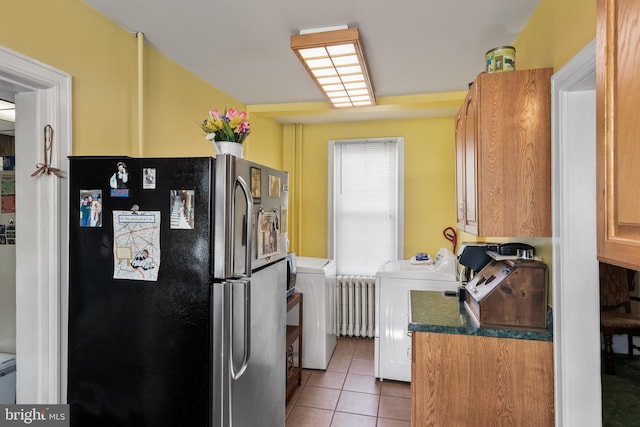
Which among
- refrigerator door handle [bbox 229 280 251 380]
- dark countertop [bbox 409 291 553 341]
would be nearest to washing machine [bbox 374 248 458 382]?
dark countertop [bbox 409 291 553 341]

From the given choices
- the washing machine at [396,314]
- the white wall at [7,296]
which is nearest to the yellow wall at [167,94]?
the washing machine at [396,314]

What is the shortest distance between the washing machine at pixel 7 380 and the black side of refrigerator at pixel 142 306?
2.89ft

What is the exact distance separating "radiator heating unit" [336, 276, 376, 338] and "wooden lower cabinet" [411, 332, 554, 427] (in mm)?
2079

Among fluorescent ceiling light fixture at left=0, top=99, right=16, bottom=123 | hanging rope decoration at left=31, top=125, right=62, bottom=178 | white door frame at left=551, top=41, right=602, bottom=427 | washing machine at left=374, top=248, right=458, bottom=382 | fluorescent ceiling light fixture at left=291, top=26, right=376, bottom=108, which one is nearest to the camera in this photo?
white door frame at left=551, top=41, right=602, bottom=427

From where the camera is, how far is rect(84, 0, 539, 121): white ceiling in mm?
1743

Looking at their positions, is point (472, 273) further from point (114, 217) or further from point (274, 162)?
point (274, 162)

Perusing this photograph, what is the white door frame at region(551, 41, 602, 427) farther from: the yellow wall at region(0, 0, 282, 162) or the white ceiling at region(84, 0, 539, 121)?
the yellow wall at region(0, 0, 282, 162)

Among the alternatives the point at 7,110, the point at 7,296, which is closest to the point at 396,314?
the point at 7,296

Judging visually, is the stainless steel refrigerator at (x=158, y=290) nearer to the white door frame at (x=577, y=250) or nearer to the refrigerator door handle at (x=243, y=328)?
the refrigerator door handle at (x=243, y=328)

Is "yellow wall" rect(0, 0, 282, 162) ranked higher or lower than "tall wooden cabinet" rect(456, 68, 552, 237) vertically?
higher

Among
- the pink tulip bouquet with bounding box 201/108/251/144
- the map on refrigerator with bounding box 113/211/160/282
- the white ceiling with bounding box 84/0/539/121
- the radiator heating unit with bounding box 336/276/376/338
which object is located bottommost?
the radiator heating unit with bounding box 336/276/376/338

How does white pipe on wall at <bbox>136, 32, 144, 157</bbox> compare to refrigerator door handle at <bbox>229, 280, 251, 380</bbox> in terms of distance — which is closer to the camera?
refrigerator door handle at <bbox>229, 280, 251, 380</bbox>

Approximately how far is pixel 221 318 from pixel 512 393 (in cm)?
138

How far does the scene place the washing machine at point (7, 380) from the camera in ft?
6.57
